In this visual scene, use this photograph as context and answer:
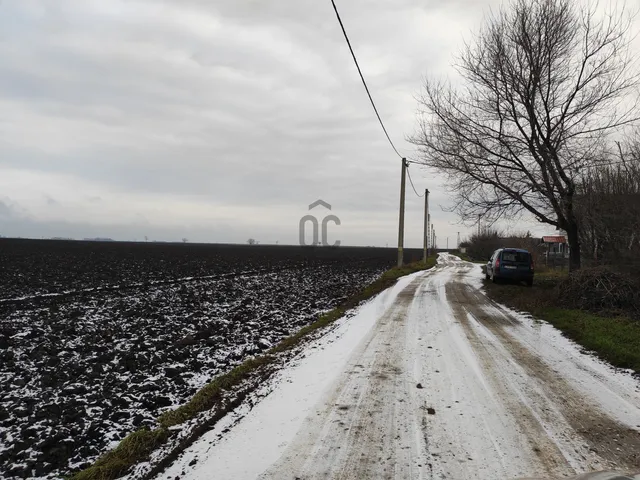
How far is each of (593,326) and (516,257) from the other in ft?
34.1

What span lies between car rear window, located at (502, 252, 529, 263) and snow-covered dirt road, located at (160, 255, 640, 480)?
1210 cm

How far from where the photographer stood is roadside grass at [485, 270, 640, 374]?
24.4ft

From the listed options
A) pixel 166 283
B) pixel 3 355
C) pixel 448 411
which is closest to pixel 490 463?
pixel 448 411

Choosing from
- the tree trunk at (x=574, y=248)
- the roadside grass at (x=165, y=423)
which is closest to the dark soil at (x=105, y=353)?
the roadside grass at (x=165, y=423)

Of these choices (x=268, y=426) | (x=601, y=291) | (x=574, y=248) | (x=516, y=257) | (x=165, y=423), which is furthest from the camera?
(x=516, y=257)

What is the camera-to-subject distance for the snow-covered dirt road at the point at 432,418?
12.1ft

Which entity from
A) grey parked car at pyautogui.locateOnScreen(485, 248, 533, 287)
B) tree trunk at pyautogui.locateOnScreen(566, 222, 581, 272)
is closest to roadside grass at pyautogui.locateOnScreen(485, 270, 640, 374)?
tree trunk at pyautogui.locateOnScreen(566, 222, 581, 272)

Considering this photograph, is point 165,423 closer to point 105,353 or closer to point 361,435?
point 361,435

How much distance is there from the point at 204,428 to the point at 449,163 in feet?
50.0

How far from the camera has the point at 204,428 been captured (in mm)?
4543

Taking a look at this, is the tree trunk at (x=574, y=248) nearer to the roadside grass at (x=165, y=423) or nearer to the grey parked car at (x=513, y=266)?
the grey parked car at (x=513, y=266)

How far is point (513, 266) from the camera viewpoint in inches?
766

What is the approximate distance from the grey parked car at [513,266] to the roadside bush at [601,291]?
5.99m

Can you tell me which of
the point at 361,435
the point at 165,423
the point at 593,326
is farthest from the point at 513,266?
the point at 165,423
